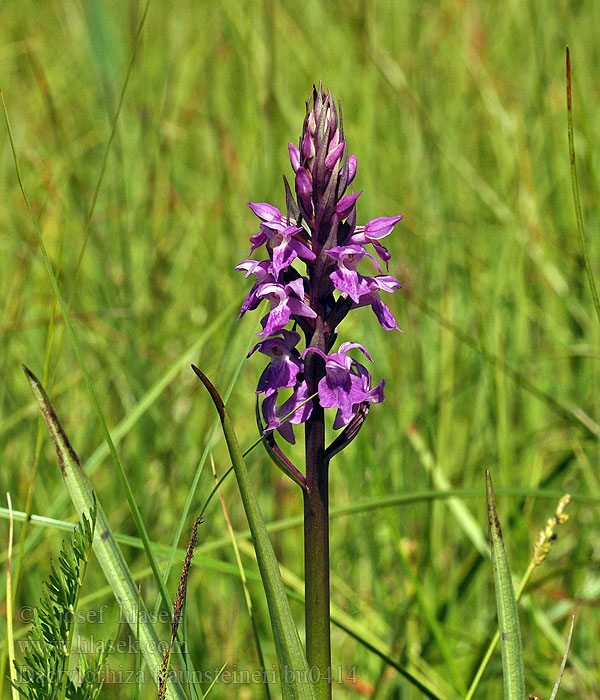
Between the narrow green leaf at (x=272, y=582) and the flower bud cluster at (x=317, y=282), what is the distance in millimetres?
177

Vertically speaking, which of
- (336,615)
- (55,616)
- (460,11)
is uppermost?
(460,11)

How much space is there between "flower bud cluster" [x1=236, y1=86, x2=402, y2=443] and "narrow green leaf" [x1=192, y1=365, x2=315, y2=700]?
177 millimetres

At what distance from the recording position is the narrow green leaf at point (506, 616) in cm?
105

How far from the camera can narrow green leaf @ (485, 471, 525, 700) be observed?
1048 millimetres

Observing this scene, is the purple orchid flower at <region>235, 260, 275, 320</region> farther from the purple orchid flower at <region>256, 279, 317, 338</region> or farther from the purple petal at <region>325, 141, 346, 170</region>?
the purple petal at <region>325, 141, 346, 170</region>

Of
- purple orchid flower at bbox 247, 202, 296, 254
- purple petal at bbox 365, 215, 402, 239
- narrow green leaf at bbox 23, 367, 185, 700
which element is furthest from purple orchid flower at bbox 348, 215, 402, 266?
narrow green leaf at bbox 23, 367, 185, 700

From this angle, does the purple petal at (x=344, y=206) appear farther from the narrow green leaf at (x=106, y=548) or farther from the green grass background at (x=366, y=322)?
the narrow green leaf at (x=106, y=548)

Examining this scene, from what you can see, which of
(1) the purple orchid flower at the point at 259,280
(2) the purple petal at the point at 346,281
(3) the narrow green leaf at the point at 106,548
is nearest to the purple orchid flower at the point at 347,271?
(2) the purple petal at the point at 346,281

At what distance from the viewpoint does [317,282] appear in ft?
3.60

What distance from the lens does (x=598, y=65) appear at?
515 cm

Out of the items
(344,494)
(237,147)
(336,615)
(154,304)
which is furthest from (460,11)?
(336,615)

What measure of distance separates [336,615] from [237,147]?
3318 mm

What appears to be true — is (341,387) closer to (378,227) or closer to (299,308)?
(299,308)

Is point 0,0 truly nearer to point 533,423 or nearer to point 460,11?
point 460,11
